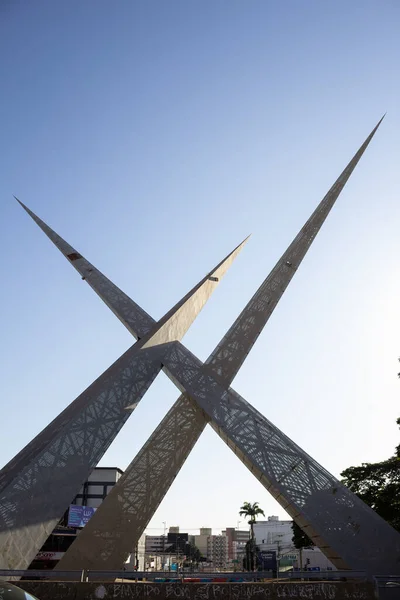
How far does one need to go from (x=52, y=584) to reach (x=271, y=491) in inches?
274

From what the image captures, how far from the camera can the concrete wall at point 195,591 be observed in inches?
392

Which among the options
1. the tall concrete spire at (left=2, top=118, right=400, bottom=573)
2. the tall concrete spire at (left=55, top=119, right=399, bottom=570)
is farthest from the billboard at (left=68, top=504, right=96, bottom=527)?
the tall concrete spire at (left=2, top=118, right=400, bottom=573)

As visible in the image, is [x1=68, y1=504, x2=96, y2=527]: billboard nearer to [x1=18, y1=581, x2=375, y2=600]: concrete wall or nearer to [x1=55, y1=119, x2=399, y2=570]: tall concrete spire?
[x1=55, y1=119, x2=399, y2=570]: tall concrete spire

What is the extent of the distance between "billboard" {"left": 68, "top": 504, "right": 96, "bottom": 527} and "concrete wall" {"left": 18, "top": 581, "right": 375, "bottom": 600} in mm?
36806

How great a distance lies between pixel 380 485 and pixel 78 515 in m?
30.3

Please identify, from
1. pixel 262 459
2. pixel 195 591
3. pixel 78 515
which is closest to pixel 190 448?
pixel 262 459

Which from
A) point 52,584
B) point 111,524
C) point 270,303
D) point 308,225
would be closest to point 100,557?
point 111,524

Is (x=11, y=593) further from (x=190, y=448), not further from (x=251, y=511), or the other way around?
(x=251, y=511)

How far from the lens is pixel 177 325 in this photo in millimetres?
20234

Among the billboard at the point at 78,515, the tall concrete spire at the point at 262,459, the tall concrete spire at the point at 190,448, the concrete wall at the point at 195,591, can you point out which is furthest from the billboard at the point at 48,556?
the concrete wall at the point at 195,591

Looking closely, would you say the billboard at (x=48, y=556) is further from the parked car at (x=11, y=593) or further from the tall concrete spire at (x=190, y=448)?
the parked car at (x=11, y=593)

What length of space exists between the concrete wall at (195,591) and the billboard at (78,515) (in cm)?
3681

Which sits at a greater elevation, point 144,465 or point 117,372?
point 117,372

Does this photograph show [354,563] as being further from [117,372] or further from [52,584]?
[117,372]
